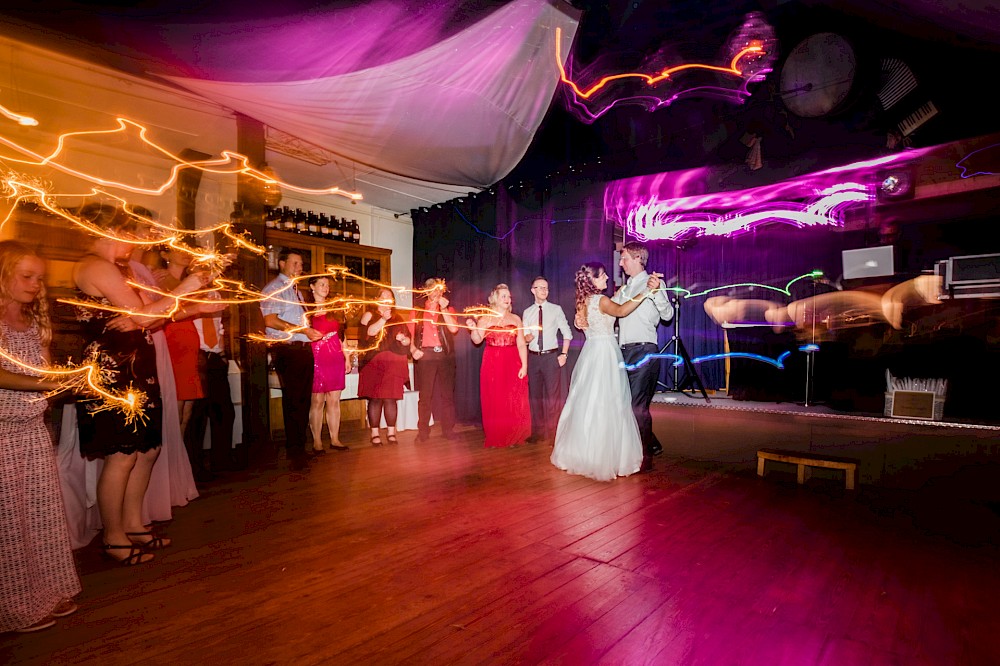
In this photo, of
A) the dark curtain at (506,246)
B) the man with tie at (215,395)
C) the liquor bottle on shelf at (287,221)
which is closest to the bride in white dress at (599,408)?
the dark curtain at (506,246)

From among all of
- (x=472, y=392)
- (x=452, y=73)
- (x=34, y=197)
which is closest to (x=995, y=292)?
(x=452, y=73)

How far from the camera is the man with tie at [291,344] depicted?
410cm

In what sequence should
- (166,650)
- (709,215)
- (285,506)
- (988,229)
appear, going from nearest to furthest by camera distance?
(166,650) → (285,506) → (988,229) → (709,215)

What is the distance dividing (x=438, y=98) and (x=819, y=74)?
3.03 metres

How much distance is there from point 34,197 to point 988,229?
933cm

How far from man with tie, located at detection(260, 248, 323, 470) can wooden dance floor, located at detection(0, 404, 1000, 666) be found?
53 centimetres

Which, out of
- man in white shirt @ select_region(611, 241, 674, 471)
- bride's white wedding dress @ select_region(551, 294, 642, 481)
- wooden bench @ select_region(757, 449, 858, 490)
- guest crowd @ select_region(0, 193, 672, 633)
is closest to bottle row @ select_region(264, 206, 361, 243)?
guest crowd @ select_region(0, 193, 672, 633)

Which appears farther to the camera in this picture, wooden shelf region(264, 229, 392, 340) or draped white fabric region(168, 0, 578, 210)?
wooden shelf region(264, 229, 392, 340)

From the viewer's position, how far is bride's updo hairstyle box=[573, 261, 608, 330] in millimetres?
4180

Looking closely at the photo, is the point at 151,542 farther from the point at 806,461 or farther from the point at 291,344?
the point at 806,461

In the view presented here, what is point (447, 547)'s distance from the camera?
2.55 m

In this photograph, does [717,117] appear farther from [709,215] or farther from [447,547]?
[447,547]

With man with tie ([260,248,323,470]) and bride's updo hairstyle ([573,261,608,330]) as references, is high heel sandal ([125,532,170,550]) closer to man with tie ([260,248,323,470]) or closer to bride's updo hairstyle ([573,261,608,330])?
man with tie ([260,248,323,470])

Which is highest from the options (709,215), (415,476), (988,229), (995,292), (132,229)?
(709,215)
